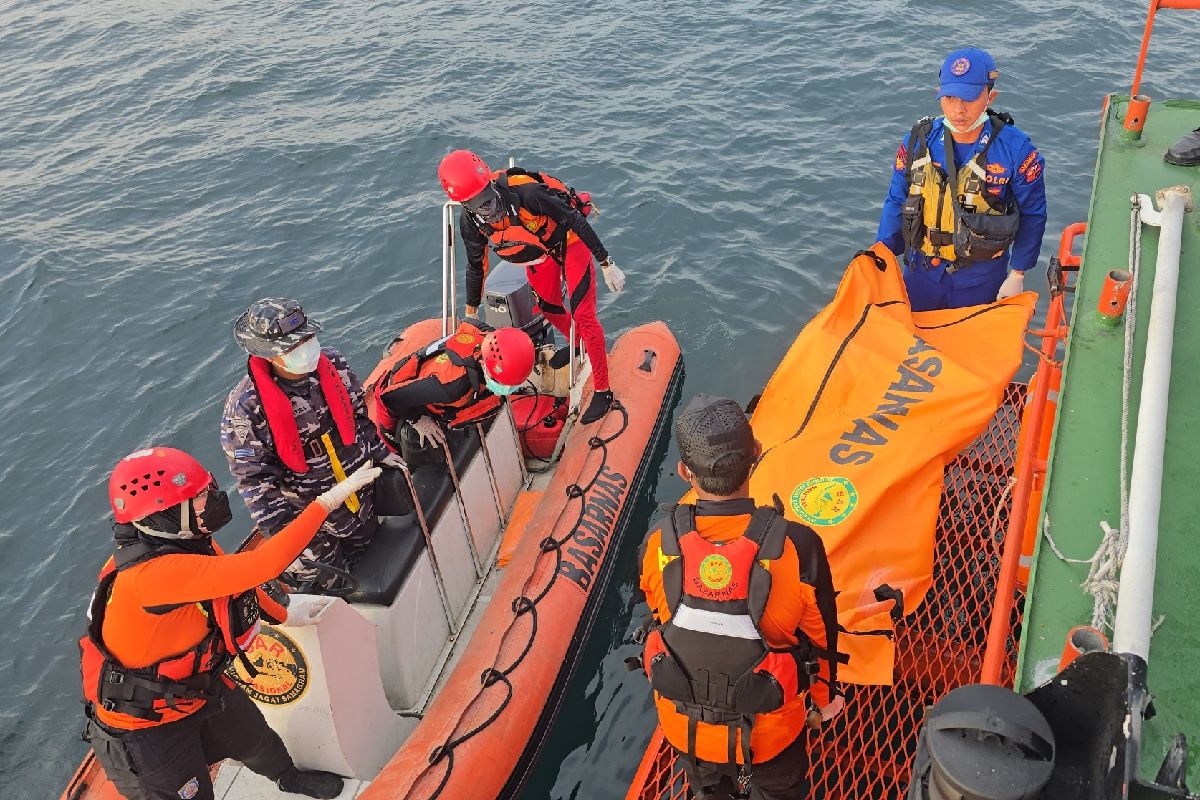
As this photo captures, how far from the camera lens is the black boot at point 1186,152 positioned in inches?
168

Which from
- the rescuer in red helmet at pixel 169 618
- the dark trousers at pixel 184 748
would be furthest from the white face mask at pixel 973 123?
the dark trousers at pixel 184 748

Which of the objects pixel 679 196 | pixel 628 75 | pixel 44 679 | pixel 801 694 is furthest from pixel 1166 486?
pixel 628 75

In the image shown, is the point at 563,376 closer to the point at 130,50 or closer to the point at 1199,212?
the point at 1199,212

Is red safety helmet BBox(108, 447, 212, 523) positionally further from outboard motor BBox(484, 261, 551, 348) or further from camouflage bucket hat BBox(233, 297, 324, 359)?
outboard motor BBox(484, 261, 551, 348)

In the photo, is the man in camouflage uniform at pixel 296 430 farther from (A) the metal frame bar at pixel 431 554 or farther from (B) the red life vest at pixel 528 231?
(B) the red life vest at pixel 528 231

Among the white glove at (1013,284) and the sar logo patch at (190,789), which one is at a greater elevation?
the white glove at (1013,284)

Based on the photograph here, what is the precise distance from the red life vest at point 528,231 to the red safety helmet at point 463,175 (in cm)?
25

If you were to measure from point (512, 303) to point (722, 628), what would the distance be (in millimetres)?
4120

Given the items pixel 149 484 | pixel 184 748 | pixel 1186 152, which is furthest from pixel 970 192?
pixel 184 748

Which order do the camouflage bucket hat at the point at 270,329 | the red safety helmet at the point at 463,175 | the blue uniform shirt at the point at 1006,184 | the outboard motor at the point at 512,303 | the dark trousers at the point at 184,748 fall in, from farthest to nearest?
1. the outboard motor at the point at 512,303
2. the red safety helmet at the point at 463,175
3. the blue uniform shirt at the point at 1006,184
4. the camouflage bucket hat at the point at 270,329
5. the dark trousers at the point at 184,748

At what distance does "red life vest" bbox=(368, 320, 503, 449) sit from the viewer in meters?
4.64

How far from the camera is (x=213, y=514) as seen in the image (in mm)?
3053

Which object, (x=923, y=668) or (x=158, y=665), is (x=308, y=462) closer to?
(x=158, y=665)

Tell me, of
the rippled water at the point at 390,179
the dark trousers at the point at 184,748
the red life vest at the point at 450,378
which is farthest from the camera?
the rippled water at the point at 390,179
